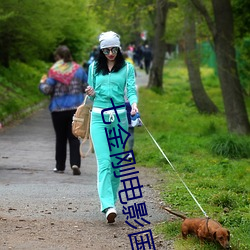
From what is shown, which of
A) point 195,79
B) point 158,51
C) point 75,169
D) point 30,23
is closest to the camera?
point 75,169

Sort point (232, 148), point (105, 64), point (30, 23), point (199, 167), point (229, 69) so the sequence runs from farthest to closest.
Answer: point (30, 23) → point (229, 69) → point (232, 148) → point (199, 167) → point (105, 64)

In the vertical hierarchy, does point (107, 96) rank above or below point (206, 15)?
below

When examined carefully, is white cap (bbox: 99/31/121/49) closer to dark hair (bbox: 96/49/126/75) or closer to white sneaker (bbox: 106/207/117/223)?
dark hair (bbox: 96/49/126/75)

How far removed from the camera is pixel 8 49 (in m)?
23.3

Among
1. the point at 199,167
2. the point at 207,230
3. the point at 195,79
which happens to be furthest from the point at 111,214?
the point at 195,79

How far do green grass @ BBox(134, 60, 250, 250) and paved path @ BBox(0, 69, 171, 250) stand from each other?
381 millimetres

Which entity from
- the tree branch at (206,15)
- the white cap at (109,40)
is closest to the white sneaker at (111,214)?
the white cap at (109,40)

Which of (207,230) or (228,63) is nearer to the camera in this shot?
(207,230)

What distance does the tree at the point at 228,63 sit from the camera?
53.7ft

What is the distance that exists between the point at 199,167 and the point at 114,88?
470cm

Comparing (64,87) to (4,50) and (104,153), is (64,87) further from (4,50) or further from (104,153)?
(4,50)

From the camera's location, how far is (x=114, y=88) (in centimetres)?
770

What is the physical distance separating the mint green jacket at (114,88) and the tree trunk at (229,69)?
29.1 feet

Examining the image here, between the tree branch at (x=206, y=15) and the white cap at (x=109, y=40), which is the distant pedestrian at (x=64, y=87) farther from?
the tree branch at (x=206, y=15)
